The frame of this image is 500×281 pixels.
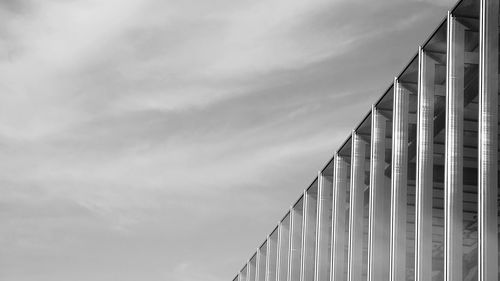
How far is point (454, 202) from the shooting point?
77.3 ft

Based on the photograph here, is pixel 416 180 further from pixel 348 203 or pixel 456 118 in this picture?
pixel 348 203

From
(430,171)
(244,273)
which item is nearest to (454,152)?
(430,171)

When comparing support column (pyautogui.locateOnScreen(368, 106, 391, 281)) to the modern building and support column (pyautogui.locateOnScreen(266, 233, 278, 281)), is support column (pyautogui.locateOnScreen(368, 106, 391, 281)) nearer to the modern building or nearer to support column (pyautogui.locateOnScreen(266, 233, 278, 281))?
the modern building

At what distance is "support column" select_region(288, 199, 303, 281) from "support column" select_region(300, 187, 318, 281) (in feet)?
2.69

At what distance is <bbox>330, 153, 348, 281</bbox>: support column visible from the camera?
35.1 meters

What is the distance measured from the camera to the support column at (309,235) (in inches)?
1599

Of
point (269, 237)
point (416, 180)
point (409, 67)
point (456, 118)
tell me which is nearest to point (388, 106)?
point (409, 67)

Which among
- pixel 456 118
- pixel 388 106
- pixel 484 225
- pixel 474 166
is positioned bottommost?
pixel 484 225

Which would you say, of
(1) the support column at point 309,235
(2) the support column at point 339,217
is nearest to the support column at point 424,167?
(2) the support column at point 339,217

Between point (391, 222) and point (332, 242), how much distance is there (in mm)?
8401

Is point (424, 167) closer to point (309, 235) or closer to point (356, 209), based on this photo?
point (356, 209)

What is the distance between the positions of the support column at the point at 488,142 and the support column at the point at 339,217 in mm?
12979

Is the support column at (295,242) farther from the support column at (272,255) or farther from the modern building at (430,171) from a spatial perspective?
the modern building at (430,171)

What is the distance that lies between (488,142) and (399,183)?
6.26m
